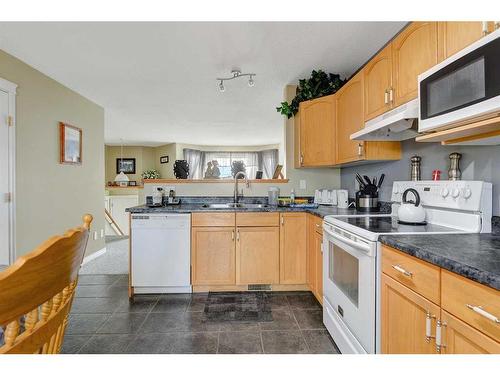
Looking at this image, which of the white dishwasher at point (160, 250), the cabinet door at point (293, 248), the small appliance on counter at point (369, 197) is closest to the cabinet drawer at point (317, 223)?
the cabinet door at point (293, 248)

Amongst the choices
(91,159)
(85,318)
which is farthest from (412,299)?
(91,159)

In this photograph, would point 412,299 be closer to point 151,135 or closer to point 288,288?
point 288,288

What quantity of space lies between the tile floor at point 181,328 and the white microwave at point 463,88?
155cm

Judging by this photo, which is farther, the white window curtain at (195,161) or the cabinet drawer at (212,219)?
the white window curtain at (195,161)

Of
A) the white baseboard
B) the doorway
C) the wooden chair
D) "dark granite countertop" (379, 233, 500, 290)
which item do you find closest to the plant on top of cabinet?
"dark granite countertop" (379, 233, 500, 290)

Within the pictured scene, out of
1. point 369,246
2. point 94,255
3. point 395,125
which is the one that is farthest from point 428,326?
point 94,255

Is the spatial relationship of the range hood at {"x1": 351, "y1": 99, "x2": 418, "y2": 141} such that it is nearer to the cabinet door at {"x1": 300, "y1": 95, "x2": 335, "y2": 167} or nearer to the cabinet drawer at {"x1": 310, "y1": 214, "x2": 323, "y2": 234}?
the cabinet door at {"x1": 300, "y1": 95, "x2": 335, "y2": 167}

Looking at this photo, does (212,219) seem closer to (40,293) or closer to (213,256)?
(213,256)

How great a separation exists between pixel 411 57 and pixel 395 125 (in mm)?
400

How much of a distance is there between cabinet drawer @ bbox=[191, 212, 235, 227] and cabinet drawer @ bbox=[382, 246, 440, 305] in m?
1.58

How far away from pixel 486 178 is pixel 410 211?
405mm

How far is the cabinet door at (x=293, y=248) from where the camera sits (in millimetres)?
2621

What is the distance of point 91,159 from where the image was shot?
3885 millimetres

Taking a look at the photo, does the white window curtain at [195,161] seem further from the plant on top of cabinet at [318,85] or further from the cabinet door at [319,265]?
the cabinet door at [319,265]
